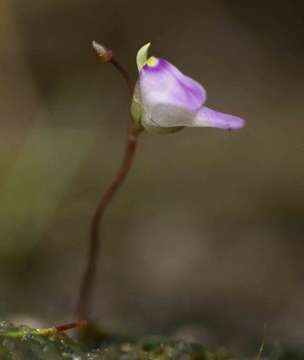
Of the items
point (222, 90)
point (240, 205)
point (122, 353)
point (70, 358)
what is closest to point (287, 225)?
point (240, 205)

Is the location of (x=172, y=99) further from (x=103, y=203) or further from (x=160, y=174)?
(x=160, y=174)

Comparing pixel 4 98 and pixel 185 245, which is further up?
pixel 4 98

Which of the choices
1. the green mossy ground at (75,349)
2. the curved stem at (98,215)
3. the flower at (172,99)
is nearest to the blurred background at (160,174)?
the curved stem at (98,215)

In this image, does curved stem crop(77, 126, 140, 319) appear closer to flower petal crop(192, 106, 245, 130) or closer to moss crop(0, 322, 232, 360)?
flower petal crop(192, 106, 245, 130)

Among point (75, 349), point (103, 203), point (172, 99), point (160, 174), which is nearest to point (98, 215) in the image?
point (103, 203)

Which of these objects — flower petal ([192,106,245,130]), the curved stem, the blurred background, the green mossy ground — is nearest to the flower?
flower petal ([192,106,245,130])

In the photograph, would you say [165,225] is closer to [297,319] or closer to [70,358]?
[297,319]
